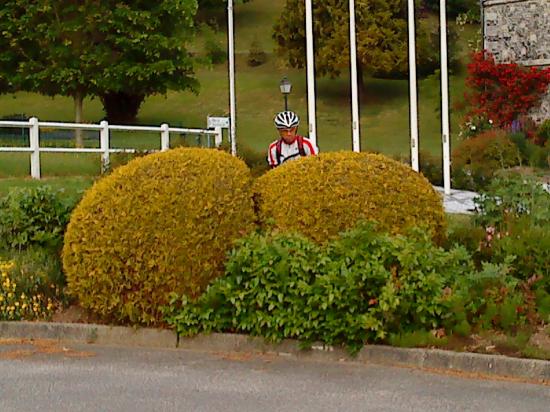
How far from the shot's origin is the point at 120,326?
979 centimetres

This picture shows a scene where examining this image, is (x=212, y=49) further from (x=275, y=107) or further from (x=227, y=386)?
(x=227, y=386)

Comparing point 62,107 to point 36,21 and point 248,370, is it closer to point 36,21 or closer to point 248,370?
point 36,21

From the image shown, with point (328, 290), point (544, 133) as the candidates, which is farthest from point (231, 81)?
point (544, 133)

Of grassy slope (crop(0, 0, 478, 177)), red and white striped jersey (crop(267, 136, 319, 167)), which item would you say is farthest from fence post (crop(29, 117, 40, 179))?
grassy slope (crop(0, 0, 478, 177))

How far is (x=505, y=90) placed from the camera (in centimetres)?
3897

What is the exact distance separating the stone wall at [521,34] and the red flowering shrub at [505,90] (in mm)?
603

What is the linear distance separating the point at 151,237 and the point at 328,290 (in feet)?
5.74

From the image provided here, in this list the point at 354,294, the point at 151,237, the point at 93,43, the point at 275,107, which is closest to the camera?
the point at 354,294

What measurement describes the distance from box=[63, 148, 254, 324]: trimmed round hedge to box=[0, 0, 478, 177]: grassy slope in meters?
34.7

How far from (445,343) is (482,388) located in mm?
904

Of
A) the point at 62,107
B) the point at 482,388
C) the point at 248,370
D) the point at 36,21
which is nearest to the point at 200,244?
the point at 248,370

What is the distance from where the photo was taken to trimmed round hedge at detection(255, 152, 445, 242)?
9.91 metres

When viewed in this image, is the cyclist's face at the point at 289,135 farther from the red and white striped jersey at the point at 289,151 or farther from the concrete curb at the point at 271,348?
the concrete curb at the point at 271,348

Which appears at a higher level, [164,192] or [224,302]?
[164,192]
